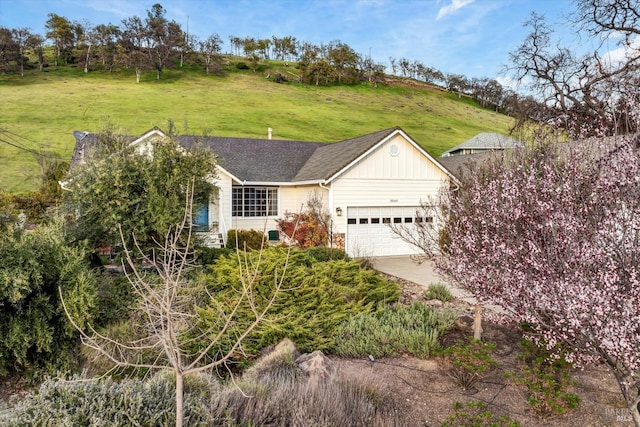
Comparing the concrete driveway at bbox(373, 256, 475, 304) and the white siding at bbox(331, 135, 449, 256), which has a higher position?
the white siding at bbox(331, 135, 449, 256)

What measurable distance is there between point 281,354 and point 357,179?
11.5m

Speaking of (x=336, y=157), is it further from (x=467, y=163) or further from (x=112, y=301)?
(x=112, y=301)

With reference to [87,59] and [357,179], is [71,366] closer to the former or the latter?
[357,179]

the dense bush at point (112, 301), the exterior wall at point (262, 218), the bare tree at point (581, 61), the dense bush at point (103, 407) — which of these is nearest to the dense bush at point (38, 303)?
the dense bush at point (112, 301)

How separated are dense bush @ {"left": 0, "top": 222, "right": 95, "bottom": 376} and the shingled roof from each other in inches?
368

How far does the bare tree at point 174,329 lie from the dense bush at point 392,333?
153cm

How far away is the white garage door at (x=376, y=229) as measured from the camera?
1634 centimetres

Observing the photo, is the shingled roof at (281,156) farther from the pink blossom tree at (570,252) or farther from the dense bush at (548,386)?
the dense bush at (548,386)

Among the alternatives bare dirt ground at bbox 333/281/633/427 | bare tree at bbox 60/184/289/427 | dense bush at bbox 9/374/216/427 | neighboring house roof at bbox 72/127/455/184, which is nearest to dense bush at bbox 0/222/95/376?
bare tree at bbox 60/184/289/427

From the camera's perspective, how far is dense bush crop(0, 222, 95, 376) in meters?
6.36

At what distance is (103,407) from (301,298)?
4.09 metres

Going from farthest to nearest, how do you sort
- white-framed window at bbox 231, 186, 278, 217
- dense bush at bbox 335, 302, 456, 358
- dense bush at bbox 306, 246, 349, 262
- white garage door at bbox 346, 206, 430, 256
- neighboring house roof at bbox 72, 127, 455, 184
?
white-framed window at bbox 231, 186, 278, 217 → neighboring house roof at bbox 72, 127, 455, 184 → white garage door at bbox 346, 206, 430, 256 → dense bush at bbox 306, 246, 349, 262 → dense bush at bbox 335, 302, 456, 358

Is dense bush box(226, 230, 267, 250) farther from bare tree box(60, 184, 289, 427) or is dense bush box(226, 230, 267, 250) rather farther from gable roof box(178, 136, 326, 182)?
bare tree box(60, 184, 289, 427)

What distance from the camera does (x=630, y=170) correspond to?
3.88 meters
